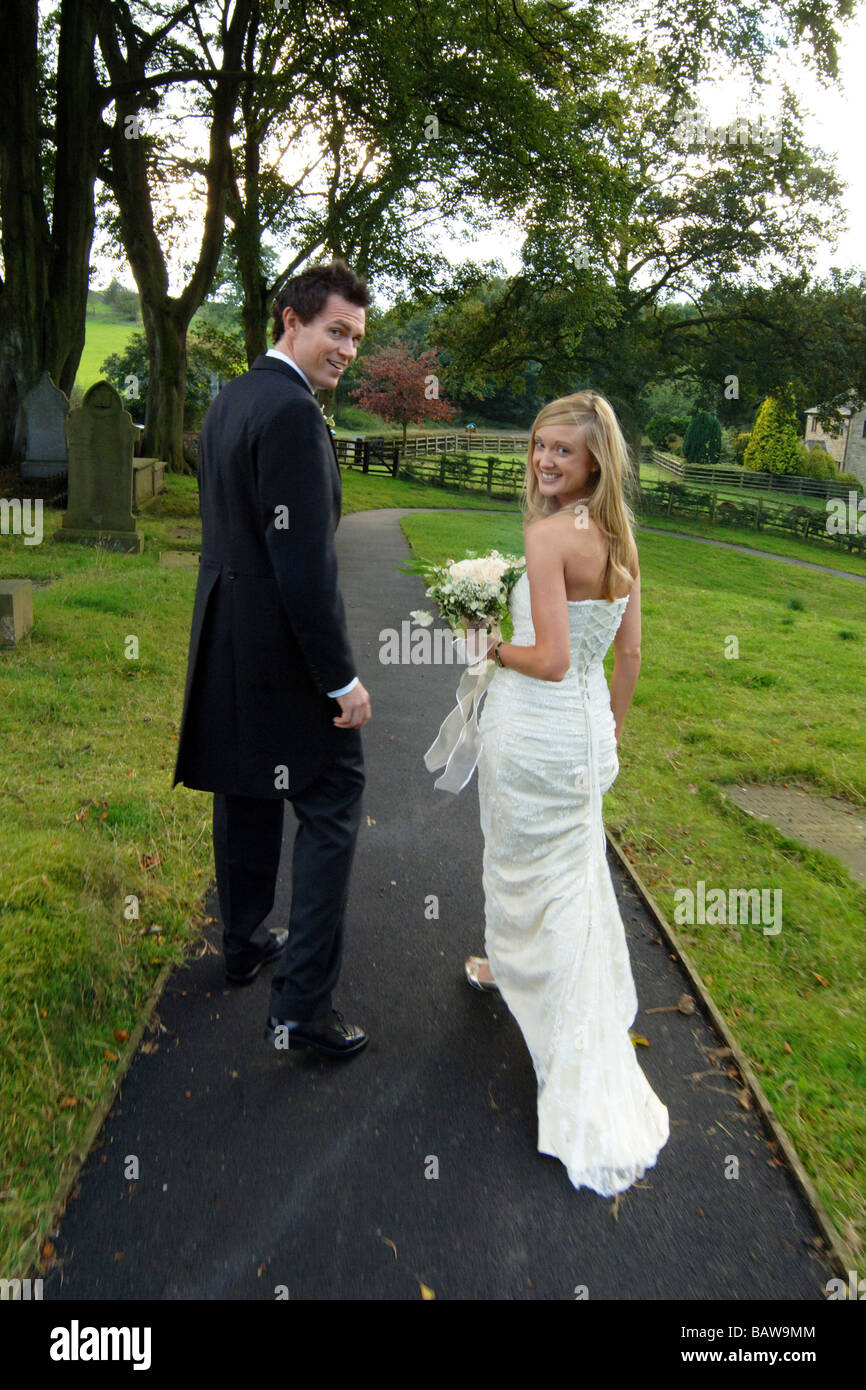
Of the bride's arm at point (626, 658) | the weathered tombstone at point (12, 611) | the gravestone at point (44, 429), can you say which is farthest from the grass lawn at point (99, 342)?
the bride's arm at point (626, 658)

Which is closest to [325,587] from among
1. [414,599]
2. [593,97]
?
[414,599]

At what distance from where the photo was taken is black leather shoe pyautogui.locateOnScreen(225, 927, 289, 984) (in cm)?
369

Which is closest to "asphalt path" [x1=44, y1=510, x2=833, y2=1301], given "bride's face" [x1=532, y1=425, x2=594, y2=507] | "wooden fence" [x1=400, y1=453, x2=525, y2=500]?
"bride's face" [x1=532, y1=425, x2=594, y2=507]

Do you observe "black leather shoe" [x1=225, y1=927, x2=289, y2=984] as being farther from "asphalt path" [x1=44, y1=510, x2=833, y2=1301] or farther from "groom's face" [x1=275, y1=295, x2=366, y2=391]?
"groom's face" [x1=275, y1=295, x2=366, y2=391]

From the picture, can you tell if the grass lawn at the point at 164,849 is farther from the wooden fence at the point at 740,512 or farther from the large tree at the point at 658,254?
the wooden fence at the point at 740,512

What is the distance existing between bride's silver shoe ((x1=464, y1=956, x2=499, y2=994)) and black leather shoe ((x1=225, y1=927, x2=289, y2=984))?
75cm

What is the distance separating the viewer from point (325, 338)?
3.04 metres

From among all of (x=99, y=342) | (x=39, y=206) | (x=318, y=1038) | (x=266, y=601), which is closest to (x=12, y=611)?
(x=266, y=601)

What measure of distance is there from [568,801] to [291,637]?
113 centimetres

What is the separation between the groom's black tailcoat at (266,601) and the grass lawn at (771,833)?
2.02m

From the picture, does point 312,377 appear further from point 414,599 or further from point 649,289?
point 649,289

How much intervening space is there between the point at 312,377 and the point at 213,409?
35 cm

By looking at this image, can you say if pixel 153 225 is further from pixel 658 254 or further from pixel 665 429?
pixel 665 429

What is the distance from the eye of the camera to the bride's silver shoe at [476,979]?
12.4ft
